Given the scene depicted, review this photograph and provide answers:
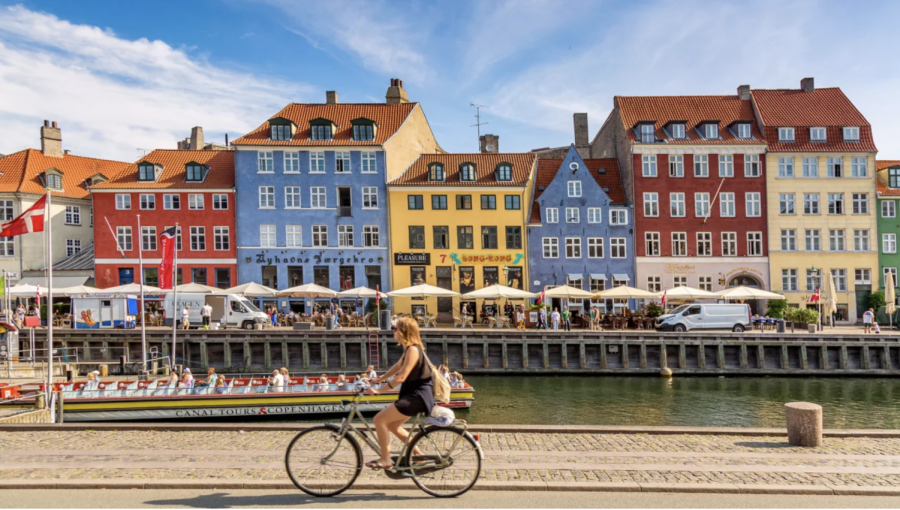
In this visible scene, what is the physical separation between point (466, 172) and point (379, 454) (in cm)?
3792

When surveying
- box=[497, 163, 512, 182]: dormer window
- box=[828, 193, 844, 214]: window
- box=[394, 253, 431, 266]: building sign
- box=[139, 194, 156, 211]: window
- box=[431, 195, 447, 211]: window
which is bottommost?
box=[394, 253, 431, 266]: building sign

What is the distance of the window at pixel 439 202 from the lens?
44594mm

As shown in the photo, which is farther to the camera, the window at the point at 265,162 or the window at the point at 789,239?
the window at the point at 789,239

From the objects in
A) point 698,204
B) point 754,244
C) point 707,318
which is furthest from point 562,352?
point 754,244

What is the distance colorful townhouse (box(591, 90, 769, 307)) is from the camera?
44.8 meters

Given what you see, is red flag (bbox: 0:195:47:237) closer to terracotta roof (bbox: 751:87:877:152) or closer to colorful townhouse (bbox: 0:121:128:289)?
colorful townhouse (bbox: 0:121:128:289)

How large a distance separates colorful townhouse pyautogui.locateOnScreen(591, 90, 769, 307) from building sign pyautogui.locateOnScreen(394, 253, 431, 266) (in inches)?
576

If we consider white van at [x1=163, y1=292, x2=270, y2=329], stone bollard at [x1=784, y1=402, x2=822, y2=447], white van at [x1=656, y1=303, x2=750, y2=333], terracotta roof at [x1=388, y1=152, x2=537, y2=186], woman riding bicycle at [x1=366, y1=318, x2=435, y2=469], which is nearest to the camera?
woman riding bicycle at [x1=366, y1=318, x2=435, y2=469]

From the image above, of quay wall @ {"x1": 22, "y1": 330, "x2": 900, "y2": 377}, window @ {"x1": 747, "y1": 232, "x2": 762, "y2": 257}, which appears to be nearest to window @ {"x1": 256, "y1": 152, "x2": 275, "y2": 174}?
quay wall @ {"x1": 22, "y1": 330, "x2": 900, "y2": 377}

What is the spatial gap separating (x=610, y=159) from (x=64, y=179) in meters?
42.9

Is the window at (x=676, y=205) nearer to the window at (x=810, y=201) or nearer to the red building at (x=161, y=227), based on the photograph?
the window at (x=810, y=201)

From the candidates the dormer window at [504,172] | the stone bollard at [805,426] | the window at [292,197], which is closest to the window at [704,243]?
the dormer window at [504,172]

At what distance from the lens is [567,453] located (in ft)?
34.4

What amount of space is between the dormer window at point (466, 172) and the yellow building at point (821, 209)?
2100 centimetres
